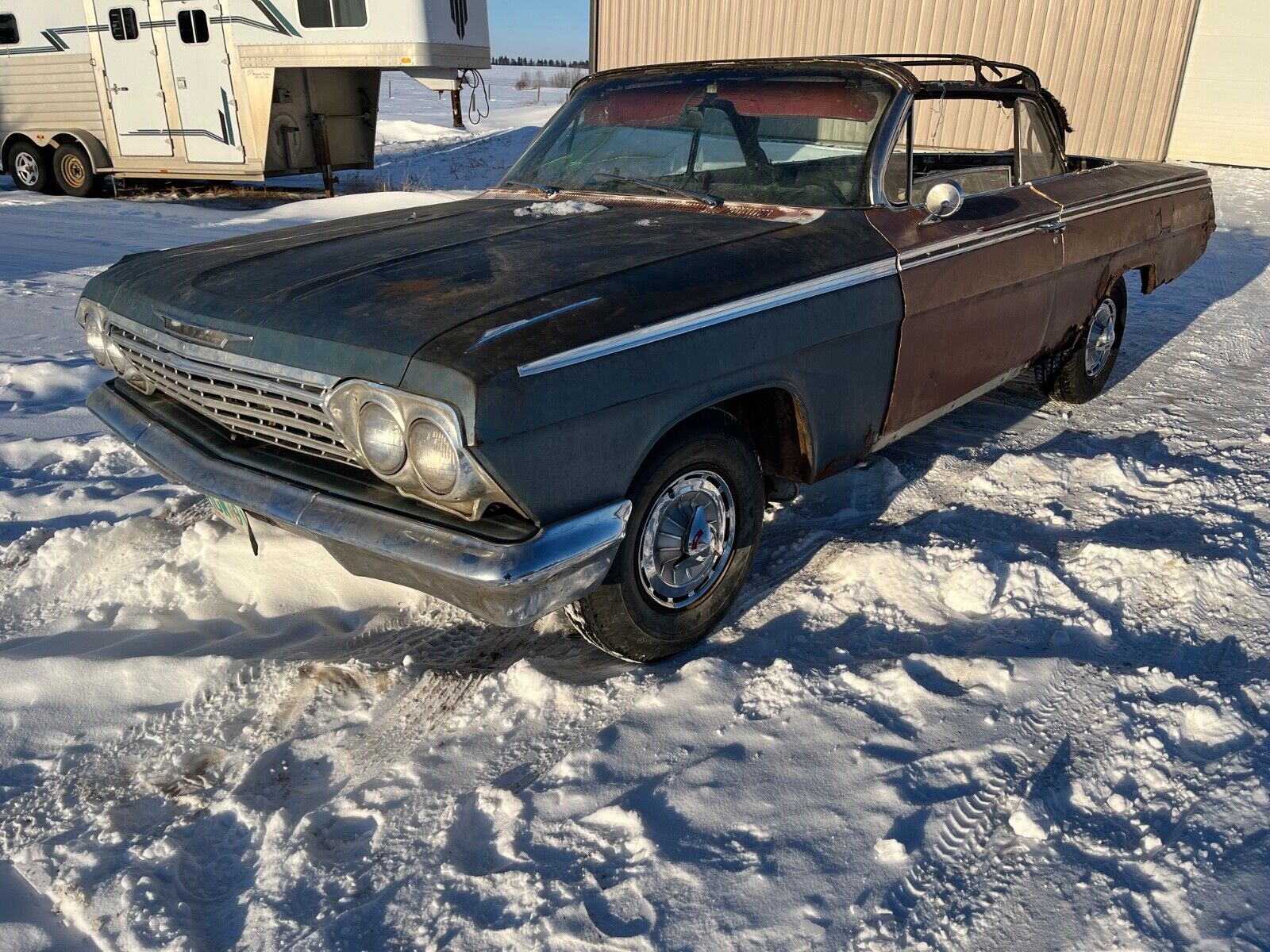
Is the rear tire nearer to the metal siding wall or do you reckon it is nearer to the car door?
the car door

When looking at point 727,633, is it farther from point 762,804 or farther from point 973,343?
point 973,343

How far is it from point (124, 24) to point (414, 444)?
41.6ft

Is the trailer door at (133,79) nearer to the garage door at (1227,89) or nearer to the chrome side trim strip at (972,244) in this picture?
the chrome side trim strip at (972,244)

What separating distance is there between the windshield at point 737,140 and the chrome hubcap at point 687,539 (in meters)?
1.23

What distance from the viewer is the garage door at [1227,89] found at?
46.3 ft

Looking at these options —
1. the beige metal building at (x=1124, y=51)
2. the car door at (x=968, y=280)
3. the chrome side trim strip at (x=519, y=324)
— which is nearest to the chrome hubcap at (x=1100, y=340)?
the car door at (x=968, y=280)

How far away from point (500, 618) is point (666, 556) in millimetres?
668

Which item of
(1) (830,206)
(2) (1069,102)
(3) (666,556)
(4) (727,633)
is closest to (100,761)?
(3) (666,556)

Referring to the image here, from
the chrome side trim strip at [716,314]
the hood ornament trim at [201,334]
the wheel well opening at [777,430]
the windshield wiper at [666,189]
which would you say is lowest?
the wheel well opening at [777,430]

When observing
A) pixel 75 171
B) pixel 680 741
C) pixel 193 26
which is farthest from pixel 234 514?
pixel 75 171

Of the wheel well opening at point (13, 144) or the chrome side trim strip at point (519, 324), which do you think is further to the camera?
the wheel well opening at point (13, 144)

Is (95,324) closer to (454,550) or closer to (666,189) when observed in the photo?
(454,550)

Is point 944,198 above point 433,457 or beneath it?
above

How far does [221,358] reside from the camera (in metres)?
2.73
